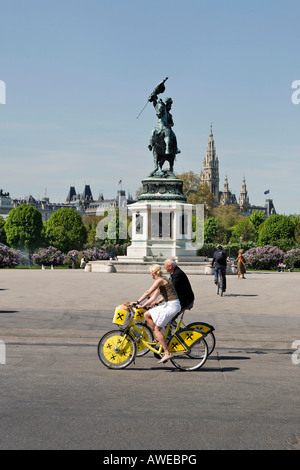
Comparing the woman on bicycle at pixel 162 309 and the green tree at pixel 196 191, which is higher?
the green tree at pixel 196 191

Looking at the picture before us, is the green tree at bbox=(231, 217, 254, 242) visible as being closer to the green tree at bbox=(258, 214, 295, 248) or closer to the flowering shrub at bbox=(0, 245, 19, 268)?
the green tree at bbox=(258, 214, 295, 248)

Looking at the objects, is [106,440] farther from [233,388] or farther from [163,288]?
[163,288]

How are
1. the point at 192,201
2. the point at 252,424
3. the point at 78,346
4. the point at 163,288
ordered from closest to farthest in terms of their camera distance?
the point at 252,424, the point at 163,288, the point at 78,346, the point at 192,201

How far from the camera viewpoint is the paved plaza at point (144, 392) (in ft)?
21.6

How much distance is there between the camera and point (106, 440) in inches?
253

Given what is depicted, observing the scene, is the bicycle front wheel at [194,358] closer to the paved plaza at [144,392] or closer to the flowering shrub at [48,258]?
the paved plaza at [144,392]

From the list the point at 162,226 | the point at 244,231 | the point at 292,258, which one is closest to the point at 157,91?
the point at 162,226

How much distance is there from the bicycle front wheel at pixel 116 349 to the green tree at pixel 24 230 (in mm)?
81630

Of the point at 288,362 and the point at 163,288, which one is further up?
the point at 163,288

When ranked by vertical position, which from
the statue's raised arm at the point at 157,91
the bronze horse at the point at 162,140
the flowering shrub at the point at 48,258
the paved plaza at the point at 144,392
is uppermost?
the statue's raised arm at the point at 157,91

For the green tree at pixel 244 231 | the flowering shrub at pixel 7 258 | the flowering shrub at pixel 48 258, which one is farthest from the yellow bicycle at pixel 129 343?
the green tree at pixel 244 231
